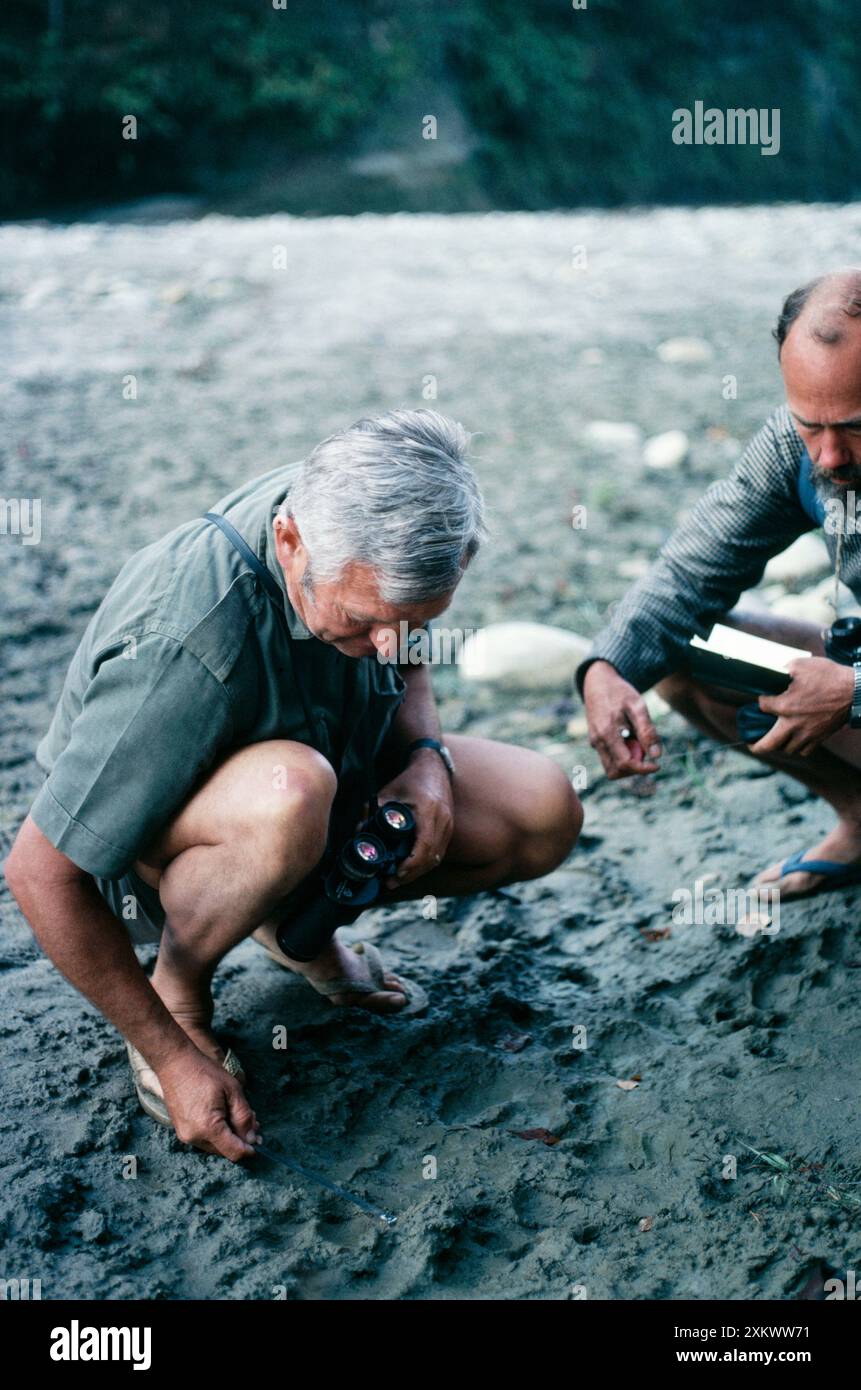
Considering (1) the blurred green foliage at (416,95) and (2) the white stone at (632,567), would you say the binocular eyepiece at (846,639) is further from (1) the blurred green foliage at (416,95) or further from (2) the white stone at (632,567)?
(1) the blurred green foliage at (416,95)

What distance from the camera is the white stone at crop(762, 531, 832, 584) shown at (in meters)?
4.09

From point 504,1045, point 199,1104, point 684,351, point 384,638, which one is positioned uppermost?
point 684,351

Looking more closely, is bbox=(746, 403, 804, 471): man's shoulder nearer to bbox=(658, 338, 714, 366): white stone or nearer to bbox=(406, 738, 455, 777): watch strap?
bbox=(406, 738, 455, 777): watch strap

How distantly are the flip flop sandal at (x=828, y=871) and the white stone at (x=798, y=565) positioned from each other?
5.04 feet

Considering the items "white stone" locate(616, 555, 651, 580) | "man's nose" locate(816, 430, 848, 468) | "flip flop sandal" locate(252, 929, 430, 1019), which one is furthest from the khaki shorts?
"white stone" locate(616, 555, 651, 580)

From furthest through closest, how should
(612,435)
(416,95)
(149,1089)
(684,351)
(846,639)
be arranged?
(416,95) → (684,351) → (612,435) → (846,639) → (149,1089)

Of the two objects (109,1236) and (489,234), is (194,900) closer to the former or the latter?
(109,1236)

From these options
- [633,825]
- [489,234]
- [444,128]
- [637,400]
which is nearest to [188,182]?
[444,128]

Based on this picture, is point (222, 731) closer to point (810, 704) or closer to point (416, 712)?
point (416, 712)

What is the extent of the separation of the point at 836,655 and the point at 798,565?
5.61ft

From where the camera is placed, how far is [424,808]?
2.26 m

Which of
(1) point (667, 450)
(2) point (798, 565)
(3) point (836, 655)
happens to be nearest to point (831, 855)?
(3) point (836, 655)

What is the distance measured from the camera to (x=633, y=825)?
3.16m

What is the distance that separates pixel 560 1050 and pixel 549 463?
316 centimetres
